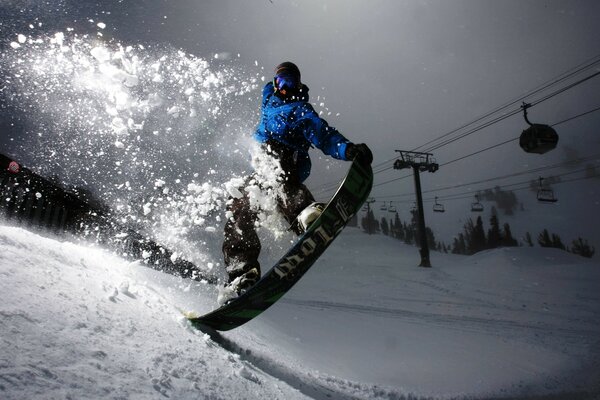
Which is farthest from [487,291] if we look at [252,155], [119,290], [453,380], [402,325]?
[119,290]

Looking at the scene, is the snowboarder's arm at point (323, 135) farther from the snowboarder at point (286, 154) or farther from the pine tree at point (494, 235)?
the pine tree at point (494, 235)

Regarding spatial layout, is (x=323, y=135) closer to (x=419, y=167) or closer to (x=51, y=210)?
(x=51, y=210)

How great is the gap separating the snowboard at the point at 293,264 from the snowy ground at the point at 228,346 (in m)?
0.18

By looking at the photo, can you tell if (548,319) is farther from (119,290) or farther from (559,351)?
(119,290)

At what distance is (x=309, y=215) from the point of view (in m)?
2.61

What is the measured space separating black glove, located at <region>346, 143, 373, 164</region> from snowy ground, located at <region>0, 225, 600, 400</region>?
5.62 feet

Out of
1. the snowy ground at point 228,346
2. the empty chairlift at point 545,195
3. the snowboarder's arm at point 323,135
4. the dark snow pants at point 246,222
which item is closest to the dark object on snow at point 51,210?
the snowy ground at point 228,346

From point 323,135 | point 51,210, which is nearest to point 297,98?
point 323,135

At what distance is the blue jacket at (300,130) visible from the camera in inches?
116

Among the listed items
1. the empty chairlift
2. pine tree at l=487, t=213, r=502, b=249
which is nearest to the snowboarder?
the empty chairlift

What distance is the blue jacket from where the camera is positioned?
2943mm

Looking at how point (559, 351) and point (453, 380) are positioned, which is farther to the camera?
point (559, 351)

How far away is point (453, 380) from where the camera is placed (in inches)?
124

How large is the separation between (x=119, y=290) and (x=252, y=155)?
1.93 metres
